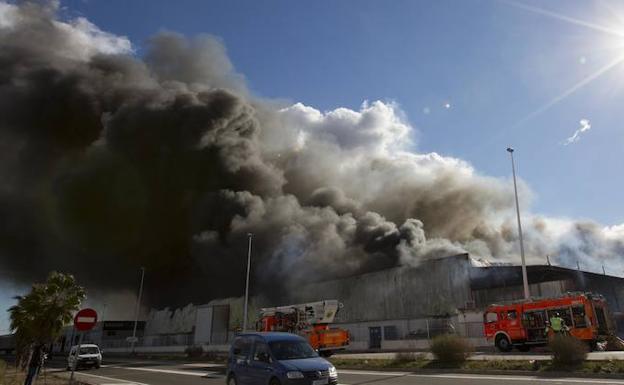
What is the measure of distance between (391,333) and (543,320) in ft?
71.7

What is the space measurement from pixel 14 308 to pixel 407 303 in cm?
3438

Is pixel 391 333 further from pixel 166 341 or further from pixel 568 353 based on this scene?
pixel 166 341

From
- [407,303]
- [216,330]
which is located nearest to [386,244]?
[407,303]

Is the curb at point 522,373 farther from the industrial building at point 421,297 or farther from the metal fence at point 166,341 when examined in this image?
the metal fence at point 166,341

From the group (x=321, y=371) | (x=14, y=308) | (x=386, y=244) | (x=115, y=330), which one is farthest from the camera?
(x=115, y=330)

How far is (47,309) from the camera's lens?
58.1 ft

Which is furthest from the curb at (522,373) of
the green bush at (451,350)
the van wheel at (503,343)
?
the van wheel at (503,343)

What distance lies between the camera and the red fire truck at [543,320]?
62.3 feet

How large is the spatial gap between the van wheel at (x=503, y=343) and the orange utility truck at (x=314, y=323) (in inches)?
314

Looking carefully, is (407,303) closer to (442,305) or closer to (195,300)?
(442,305)

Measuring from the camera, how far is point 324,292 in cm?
5397

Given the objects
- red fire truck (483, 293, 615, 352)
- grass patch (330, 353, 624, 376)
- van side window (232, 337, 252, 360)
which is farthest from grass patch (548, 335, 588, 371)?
van side window (232, 337, 252, 360)

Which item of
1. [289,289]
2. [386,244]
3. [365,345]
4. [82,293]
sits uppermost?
[386,244]

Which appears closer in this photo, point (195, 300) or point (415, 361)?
point (415, 361)
